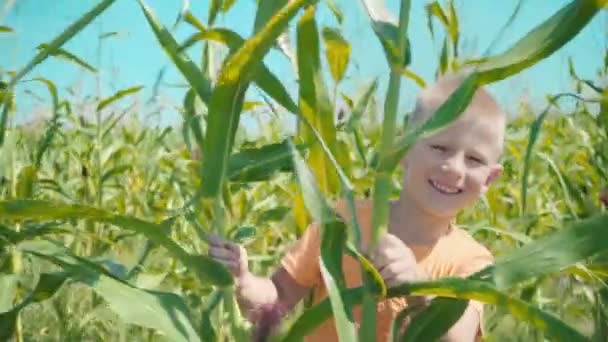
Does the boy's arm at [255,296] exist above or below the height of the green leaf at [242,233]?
below

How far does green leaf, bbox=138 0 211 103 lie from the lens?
39.9 inches

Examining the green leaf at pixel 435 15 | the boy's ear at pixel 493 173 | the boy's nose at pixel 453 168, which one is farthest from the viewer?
the boy's ear at pixel 493 173

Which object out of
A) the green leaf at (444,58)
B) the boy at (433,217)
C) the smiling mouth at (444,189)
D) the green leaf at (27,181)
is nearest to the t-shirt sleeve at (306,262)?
the boy at (433,217)

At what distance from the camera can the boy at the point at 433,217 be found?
4.76 feet

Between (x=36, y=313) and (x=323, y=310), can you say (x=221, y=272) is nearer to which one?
(x=323, y=310)

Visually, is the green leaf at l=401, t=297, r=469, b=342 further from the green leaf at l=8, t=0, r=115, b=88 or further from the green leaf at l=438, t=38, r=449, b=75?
A: the green leaf at l=438, t=38, r=449, b=75

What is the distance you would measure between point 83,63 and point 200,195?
1.09 feet

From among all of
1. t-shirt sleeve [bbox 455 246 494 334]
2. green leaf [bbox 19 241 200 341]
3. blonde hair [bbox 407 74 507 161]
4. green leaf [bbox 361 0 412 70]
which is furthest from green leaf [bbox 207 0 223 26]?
t-shirt sleeve [bbox 455 246 494 334]

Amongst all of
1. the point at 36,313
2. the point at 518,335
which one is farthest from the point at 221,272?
the point at 36,313

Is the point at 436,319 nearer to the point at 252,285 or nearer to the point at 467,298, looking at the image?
the point at 467,298

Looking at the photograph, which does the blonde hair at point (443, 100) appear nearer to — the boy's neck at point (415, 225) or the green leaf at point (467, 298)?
the boy's neck at point (415, 225)

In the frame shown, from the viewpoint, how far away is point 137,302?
971 mm

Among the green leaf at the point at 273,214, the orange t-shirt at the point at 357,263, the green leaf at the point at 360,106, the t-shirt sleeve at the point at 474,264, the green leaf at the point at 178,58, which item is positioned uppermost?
the green leaf at the point at 178,58

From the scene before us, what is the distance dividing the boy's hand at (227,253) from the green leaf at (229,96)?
17cm
